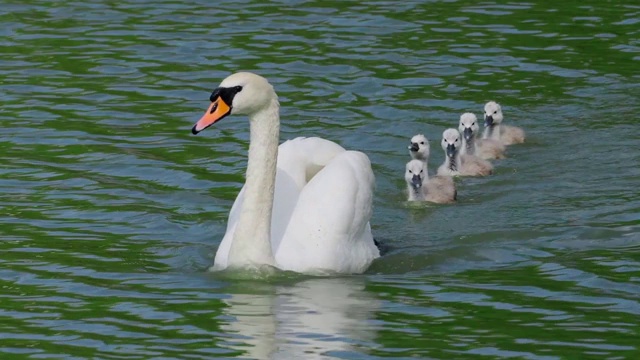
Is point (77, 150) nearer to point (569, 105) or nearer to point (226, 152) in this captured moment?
point (226, 152)

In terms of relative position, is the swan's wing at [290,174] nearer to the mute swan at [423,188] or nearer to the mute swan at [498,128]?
the mute swan at [423,188]

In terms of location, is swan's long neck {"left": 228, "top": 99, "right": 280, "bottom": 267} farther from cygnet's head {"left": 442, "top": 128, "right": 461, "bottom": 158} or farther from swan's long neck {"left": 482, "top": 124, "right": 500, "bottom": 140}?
swan's long neck {"left": 482, "top": 124, "right": 500, "bottom": 140}

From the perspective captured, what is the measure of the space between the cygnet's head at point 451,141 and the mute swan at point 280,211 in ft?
9.48

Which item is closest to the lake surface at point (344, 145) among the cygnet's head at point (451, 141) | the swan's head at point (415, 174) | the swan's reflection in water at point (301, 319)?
the swan's reflection in water at point (301, 319)

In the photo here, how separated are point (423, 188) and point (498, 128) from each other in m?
1.76

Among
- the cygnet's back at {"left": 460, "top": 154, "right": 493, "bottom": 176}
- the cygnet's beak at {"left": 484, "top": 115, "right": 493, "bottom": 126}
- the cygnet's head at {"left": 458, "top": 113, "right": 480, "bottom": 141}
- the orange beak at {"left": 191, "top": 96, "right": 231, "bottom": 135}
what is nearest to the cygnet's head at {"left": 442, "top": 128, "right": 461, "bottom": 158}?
the cygnet's back at {"left": 460, "top": 154, "right": 493, "bottom": 176}

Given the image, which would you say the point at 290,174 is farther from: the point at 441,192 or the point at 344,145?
the point at 344,145

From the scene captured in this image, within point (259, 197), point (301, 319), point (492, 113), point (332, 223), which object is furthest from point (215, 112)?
point (492, 113)

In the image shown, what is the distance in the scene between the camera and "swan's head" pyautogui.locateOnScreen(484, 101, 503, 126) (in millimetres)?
15547

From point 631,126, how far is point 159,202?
4.90 m

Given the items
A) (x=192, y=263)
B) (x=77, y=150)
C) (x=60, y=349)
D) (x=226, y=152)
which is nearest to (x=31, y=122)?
(x=77, y=150)

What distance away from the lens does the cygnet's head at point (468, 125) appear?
15486 millimetres

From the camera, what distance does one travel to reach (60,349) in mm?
9391

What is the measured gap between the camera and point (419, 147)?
48.1 ft
